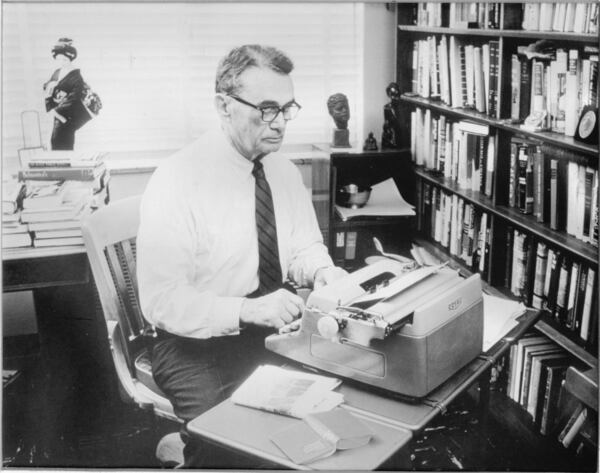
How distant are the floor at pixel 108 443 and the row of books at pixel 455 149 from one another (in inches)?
33.8

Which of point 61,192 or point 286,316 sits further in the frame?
point 61,192

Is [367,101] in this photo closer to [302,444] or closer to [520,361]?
[520,361]

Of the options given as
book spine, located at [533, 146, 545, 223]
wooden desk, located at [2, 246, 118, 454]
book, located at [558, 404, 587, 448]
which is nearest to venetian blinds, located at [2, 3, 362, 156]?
wooden desk, located at [2, 246, 118, 454]

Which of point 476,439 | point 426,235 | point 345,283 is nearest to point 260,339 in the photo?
point 345,283

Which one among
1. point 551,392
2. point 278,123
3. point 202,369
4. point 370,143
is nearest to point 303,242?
point 278,123

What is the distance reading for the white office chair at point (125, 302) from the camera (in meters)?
1.84

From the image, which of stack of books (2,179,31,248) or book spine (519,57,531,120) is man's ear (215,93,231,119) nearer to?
stack of books (2,179,31,248)

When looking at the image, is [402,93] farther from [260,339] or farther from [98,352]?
[98,352]

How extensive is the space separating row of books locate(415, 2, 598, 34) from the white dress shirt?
830 millimetres

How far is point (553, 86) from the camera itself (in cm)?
198

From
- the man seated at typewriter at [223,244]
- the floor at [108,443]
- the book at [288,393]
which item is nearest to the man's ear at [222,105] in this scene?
the man seated at typewriter at [223,244]

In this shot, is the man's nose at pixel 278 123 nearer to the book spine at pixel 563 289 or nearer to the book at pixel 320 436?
the book at pixel 320 436

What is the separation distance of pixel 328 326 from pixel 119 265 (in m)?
0.75

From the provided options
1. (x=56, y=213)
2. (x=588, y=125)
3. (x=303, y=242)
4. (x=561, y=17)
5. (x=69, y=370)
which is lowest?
(x=69, y=370)
